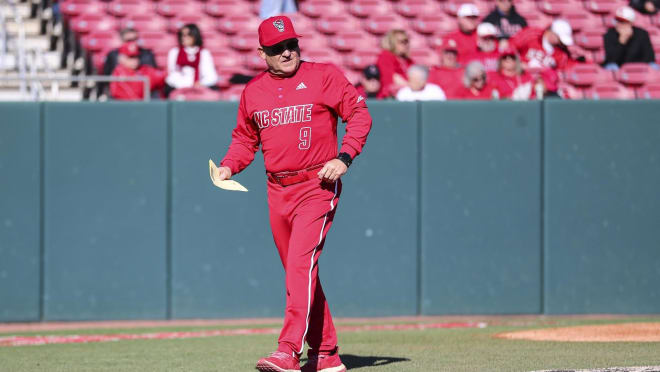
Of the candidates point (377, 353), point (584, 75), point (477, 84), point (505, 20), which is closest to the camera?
point (377, 353)

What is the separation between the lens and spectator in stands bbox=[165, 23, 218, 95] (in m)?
10.7

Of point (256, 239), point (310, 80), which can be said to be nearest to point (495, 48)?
point (256, 239)

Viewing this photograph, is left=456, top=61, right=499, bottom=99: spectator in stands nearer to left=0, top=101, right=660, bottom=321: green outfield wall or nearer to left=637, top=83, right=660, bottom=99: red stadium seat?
left=0, top=101, right=660, bottom=321: green outfield wall

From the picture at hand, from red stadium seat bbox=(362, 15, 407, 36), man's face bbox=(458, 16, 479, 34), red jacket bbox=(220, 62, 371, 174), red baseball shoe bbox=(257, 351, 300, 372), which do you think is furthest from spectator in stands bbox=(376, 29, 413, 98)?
red baseball shoe bbox=(257, 351, 300, 372)

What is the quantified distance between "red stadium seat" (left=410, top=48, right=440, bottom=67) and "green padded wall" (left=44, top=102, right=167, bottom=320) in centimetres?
471

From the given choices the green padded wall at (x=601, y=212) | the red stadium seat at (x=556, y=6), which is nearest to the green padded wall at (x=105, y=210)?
the green padded wall at (x=601, y=212)

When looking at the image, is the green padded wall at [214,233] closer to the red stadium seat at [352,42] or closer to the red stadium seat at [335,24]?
the red stadium seat at [352,42]

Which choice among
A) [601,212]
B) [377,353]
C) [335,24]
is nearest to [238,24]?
[335,24]

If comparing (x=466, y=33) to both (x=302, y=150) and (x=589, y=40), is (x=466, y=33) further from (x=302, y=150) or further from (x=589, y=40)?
(x=302, y=150)

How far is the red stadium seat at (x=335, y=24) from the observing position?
531 inches

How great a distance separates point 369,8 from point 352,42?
2.51 ft

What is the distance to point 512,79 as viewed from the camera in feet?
33.3

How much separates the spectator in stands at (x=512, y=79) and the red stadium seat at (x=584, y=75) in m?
2.00

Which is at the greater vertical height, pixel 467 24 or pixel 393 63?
pixel 467 24
